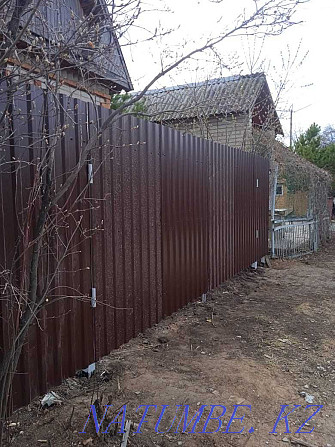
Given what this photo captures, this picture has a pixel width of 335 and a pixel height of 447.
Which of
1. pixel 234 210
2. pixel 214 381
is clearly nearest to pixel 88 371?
pixel 214 381

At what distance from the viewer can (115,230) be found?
3.40 m

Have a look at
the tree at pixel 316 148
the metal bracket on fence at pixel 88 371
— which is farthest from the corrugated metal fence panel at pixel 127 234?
the tree at pixel 316 148

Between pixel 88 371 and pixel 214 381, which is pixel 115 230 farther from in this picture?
pixel 214 381

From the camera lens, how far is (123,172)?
Result: 3.48 metres

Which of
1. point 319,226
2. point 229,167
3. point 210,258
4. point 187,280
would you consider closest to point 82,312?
point 187,280

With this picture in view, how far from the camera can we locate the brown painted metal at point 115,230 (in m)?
2.47

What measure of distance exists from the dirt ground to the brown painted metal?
0.21 m

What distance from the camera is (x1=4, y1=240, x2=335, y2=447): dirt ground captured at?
2.32 m

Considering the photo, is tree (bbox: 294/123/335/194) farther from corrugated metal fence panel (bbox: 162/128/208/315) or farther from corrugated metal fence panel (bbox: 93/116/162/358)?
corrugated metal fence panel (bbox: 93/116/162/358)

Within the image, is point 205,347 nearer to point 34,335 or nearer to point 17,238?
point 34,335

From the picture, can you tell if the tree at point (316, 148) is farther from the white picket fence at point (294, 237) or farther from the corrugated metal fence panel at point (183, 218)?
the corrugated metal fence panel at point (183, 218)

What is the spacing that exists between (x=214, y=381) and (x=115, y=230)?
1.56 m

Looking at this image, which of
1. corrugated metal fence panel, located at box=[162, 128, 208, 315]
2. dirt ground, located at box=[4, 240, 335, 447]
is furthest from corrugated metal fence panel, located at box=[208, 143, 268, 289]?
dirt ground, located at box=[4, 240, 335, 447]

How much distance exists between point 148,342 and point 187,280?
126cm
